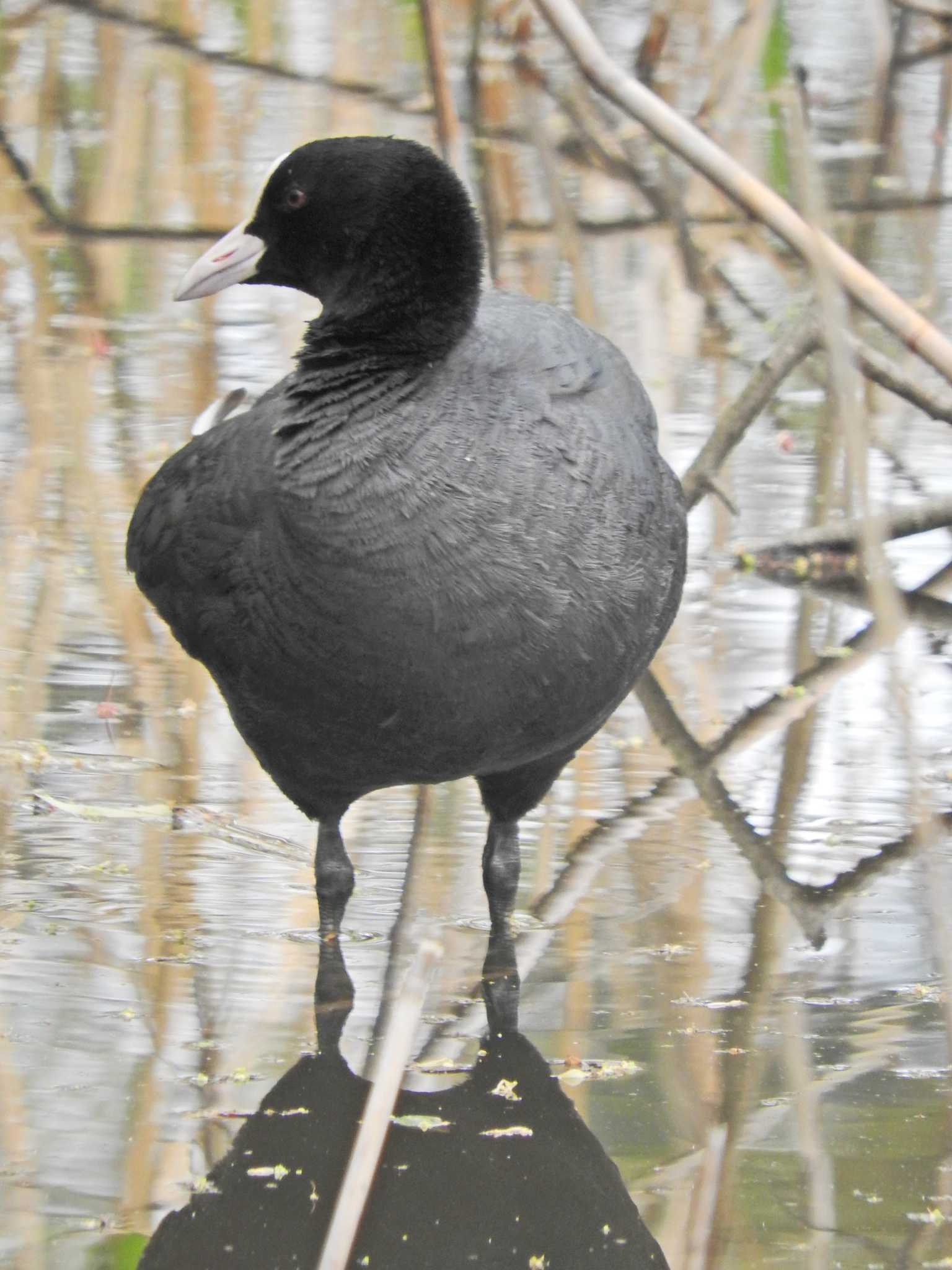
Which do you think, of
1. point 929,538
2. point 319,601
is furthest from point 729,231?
point 319,601

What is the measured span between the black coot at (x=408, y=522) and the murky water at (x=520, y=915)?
38 centimetres

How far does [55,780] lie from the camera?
4.07 meters

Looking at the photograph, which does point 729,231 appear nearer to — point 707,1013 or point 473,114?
point 473,114

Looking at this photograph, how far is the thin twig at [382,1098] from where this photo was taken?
1803mm

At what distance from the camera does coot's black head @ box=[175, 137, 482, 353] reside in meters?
3.18

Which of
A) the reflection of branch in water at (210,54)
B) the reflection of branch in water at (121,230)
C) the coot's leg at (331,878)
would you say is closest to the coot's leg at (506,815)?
the coot's leg at (331,878)

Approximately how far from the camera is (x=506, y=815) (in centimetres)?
364

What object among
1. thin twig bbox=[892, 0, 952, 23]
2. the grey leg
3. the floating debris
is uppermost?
thin twig bbox=[892, 0, 952, 23]

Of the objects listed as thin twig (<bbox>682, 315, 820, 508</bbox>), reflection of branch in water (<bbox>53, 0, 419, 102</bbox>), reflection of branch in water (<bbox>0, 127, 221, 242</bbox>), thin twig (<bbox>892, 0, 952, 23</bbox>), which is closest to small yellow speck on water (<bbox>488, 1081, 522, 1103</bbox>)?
→ thin twig (<bbox>682, 315, 820, 508</bbox>)

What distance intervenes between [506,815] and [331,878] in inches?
13.2

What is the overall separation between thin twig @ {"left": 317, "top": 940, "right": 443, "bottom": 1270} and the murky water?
490 millimetres

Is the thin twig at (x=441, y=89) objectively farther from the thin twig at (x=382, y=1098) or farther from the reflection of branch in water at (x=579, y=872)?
the thin twig at (x=382, y=1098)

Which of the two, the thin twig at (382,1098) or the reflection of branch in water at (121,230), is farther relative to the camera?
the reflection of branch in water at (121,230)

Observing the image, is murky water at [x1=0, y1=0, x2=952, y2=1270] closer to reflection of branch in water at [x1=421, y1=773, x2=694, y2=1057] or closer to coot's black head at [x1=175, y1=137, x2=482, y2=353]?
reflection of branch in water at [x1=421, y1=773, x2=694, y2=1057]
